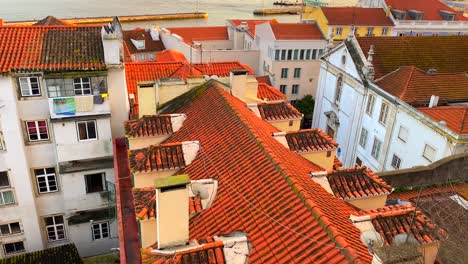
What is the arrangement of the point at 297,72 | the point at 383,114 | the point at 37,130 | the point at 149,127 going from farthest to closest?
the point at 297,72, the point at 383,114, the point at 37,130, the point at 149,127

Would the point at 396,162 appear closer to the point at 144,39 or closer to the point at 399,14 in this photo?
the point at 399,14

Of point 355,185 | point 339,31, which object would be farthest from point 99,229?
point 339,31

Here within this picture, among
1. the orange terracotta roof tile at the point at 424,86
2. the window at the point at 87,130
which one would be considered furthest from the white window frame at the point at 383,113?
the window at the point at 87,130

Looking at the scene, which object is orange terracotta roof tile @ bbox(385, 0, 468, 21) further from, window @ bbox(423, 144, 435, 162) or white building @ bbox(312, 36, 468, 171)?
window @ bbox(423, 144, 435, 162)

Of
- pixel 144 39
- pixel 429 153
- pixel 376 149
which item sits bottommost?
pixel 376 149

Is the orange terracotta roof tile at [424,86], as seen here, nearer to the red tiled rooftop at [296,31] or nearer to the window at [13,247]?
the red tiled rooftop at [296,31]

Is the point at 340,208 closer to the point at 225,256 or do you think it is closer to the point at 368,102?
the point at 225,256

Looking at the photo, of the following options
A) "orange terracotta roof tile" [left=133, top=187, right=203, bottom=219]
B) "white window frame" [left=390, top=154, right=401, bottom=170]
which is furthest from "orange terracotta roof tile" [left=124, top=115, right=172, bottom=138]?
"white window frame" [left=390, top=154, right=401, bottom=170]
